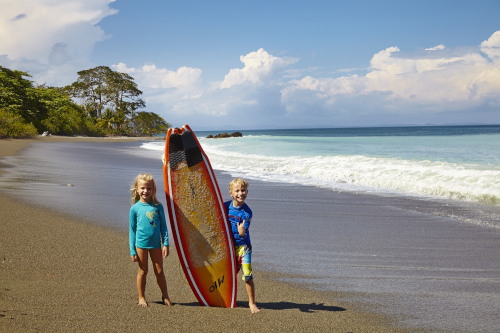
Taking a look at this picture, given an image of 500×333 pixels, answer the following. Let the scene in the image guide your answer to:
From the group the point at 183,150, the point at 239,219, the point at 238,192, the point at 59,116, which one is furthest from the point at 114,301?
the point at 59,116

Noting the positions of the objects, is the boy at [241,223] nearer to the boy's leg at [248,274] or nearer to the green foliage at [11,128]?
the boy's leg at [248,274]

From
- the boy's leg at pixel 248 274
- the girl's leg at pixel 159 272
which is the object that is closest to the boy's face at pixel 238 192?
the boy's leg at pixel 248 274

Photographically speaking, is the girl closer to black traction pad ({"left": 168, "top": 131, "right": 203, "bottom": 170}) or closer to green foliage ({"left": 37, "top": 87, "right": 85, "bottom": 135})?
black traction pad ({"left": 168, "top": 131, "right": 203, "bottom": 170})

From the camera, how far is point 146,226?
2.88m

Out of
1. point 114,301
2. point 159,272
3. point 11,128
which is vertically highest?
point 11,128

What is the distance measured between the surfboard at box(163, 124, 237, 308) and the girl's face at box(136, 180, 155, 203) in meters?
0.36

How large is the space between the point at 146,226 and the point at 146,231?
40 millimetres

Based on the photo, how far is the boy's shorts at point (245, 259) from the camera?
2.88m

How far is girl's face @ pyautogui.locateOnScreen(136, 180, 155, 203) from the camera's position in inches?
113

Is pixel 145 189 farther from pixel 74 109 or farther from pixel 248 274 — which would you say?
pixel 74 109

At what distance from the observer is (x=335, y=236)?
502 cm

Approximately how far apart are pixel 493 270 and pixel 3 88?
129 ft

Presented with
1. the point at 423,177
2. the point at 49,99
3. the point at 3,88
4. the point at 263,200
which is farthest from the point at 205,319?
the point at 49,99

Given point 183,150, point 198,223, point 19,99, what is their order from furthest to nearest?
point 19,99
point 183,150
point 198,223
